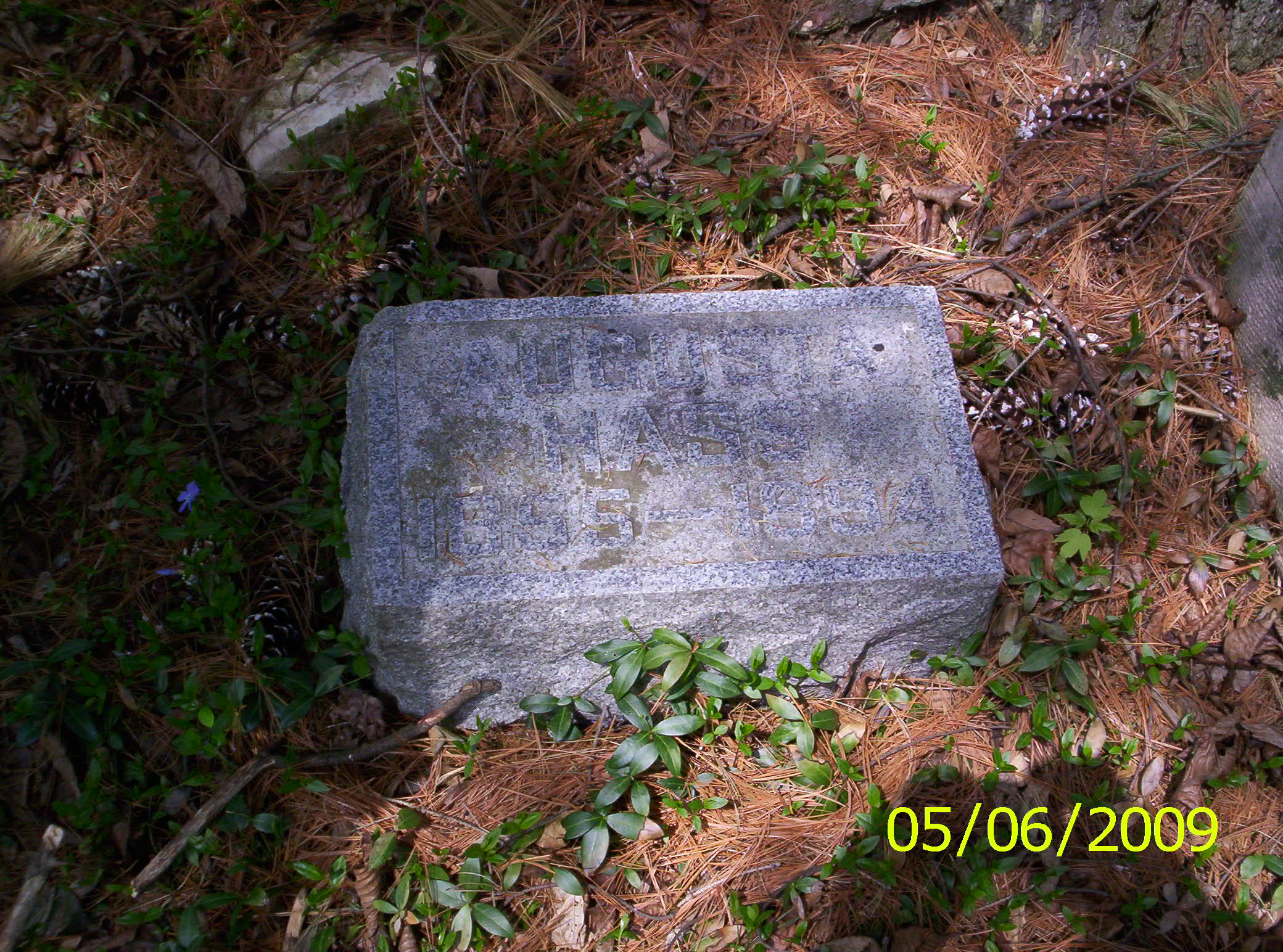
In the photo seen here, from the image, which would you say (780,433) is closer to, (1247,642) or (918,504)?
(918,504)

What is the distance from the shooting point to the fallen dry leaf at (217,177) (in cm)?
315

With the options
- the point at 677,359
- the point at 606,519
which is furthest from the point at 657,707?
the point at 677,359

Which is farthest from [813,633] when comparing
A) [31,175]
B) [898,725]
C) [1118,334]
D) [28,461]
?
[31,175]

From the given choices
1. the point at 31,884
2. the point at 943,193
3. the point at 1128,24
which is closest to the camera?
the point at 31,884

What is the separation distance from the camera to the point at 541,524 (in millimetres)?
2180

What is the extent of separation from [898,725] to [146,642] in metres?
1.89

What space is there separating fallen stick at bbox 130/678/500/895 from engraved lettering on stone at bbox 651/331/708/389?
86 cm

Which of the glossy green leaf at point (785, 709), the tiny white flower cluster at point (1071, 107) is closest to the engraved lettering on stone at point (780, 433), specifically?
the glossy green leaf at point (785, 709)

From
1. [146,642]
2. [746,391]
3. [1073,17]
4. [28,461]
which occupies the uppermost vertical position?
[1073,17]

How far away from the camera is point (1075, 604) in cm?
250

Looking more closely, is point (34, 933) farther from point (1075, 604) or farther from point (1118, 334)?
point (1118, 334)

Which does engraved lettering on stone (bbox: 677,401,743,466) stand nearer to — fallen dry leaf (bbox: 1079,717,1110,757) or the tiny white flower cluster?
fallen dry leaf (bbox: 1079,717,1110,757)

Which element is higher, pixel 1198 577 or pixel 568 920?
pixel 1198 577
